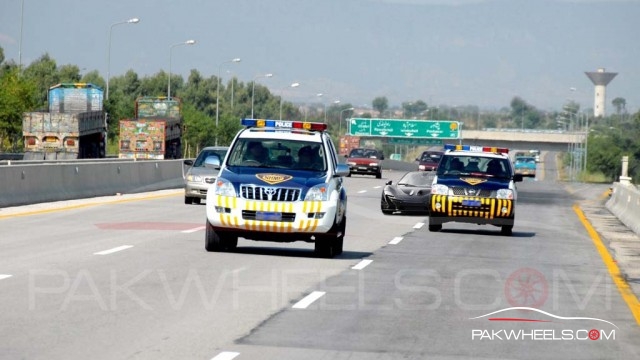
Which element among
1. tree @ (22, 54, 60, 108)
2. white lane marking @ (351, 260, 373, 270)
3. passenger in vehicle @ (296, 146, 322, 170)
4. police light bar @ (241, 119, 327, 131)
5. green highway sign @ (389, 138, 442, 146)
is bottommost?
green highway sign @ (389, 138, 442, 146)

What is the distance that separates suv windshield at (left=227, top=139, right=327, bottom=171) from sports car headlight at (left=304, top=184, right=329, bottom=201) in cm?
87

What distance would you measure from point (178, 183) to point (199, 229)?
22.2 m

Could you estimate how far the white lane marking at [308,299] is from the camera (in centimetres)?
1364

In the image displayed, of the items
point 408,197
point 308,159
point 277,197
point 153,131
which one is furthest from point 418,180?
point 153,131

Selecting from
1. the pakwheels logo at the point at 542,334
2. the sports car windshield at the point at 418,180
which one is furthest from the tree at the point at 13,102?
the pakwheels logo at the point at 542,334

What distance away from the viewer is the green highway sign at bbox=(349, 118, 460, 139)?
14900cm

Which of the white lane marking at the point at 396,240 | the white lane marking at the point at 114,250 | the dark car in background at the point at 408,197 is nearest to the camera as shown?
the white lane marking at the point at 114,250

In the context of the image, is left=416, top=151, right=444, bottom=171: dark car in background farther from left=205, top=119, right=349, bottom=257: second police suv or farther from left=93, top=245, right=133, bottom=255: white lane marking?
left=93, top=245, right=133, bottom=255: white lane marking

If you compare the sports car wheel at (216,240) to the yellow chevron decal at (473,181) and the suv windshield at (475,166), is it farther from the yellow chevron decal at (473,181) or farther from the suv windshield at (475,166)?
the suv windshield at (475,166)

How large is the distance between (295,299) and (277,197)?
4.75 meters

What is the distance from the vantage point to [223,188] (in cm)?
1906

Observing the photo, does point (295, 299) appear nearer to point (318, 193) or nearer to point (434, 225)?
point (318, 193)

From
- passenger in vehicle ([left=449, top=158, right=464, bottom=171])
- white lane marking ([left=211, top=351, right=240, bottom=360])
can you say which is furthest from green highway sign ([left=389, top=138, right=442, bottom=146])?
white lane marking ([left=211, top=351, right=240, bottom=360])

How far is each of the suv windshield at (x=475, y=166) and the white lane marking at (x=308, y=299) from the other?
45.0 feet
